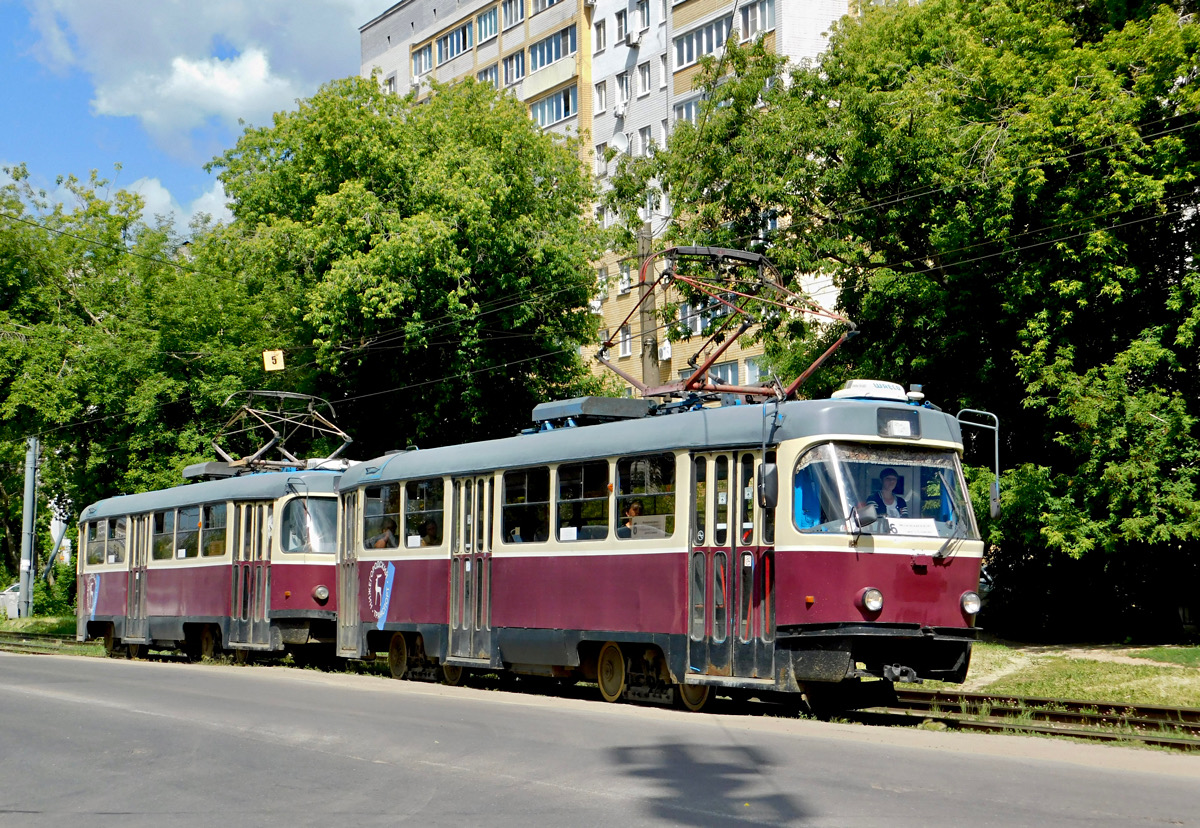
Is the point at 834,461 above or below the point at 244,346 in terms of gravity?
below

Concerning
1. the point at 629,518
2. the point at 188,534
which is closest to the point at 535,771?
the point at 629,518

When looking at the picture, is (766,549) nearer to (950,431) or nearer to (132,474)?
(950,431)

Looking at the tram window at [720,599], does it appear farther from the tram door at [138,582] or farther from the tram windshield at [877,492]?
the tram door at [138,582]

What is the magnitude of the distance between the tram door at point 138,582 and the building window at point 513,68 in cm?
3597

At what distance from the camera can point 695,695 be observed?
15188mm

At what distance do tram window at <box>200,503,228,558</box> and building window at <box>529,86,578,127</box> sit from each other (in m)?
34.6

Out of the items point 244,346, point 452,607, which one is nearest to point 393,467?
point 452,607

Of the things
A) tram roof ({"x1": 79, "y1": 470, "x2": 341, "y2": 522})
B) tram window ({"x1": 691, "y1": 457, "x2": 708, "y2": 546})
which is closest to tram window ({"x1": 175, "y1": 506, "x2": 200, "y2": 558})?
tram roof ({"x1": 79, "y1": 470, "x2": 341, "y2": 522})

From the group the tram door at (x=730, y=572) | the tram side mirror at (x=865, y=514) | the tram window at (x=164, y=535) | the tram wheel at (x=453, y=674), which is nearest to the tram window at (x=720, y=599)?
the tram door at (x=730, y=572)

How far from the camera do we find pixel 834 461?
555 inches

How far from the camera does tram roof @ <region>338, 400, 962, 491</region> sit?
46.6 feet

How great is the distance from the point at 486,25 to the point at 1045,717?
53.6 m

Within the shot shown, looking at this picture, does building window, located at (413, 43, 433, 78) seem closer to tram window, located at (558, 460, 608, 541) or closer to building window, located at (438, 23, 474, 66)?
building window, located at (438, 23, 474, 66)

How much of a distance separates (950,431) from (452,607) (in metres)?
7.27
